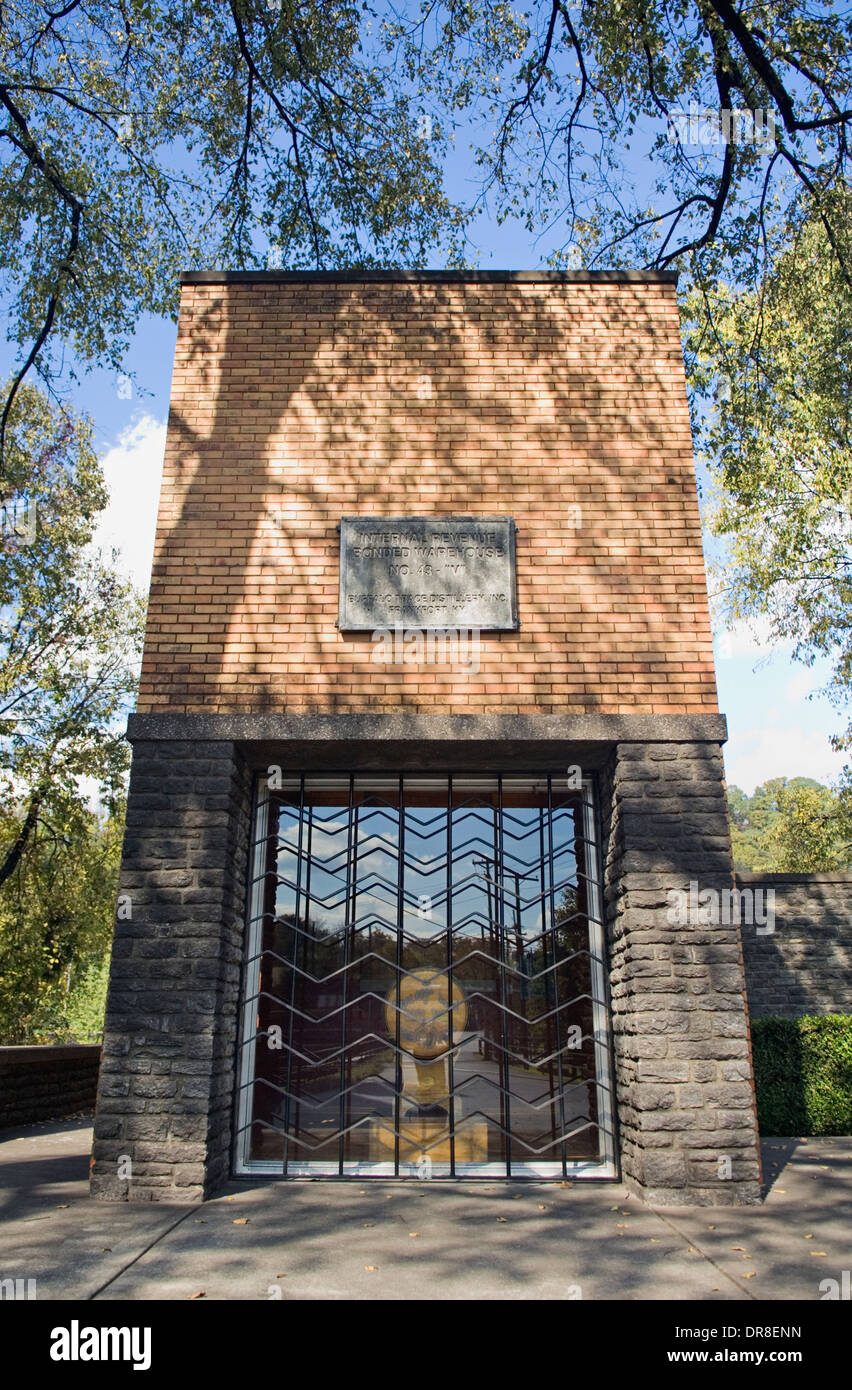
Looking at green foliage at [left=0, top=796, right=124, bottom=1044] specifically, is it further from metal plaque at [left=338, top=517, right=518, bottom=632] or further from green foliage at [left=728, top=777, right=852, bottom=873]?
green foliage at [left=728, top=777, right=852, bottom=873]

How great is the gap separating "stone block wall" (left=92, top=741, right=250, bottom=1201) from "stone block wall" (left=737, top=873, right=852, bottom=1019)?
21.4 ft

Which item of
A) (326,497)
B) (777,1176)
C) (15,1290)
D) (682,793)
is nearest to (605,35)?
(326,497)

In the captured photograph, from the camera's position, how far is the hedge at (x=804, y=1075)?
936 centimetres

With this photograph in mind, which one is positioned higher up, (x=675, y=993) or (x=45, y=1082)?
(x=675, y=993)

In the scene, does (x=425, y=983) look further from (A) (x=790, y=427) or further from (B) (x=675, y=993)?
(A) (x=790, y=427)

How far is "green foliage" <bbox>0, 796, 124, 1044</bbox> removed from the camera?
59.4 ft

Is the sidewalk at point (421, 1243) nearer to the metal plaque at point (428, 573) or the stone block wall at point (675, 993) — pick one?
the stone block wall at point (675, 993)

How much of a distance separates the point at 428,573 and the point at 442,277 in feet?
8.65

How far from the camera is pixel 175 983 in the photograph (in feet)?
19.0

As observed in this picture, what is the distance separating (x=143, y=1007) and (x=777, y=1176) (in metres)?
4.57

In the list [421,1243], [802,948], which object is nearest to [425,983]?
[421,1243]

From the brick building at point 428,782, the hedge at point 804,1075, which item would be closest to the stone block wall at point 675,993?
the brick building at point 428,782

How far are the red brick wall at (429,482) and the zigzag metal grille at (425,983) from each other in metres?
0.97
